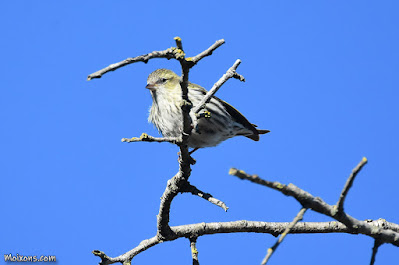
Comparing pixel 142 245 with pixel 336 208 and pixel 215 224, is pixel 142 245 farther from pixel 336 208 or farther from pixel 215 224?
pixel 336 208

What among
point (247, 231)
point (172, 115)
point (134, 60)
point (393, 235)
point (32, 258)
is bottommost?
point (393, 235)

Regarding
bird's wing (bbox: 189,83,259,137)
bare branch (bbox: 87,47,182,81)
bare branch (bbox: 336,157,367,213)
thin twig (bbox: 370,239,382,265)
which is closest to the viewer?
bare branch (bbox: 336,157,367,213)

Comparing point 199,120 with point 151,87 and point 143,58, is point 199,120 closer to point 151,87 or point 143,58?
point 151,87

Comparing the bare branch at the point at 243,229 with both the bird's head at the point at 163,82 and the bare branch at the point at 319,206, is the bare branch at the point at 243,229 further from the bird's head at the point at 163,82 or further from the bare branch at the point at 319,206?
the bird's head at the point at 163,82

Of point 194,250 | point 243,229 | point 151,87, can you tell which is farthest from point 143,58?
point 151,87

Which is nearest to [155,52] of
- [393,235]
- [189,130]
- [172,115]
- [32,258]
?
[189,130]

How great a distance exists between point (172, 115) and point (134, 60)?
337 cm

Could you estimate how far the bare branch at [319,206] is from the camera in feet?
8.20

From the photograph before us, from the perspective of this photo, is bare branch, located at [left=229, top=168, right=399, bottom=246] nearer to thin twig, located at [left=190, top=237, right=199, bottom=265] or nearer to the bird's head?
thin twig, located at [left=190, top=237, right=199, bottom=265]

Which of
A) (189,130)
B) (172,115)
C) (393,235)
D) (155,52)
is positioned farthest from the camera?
(172,115)

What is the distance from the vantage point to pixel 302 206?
2.88 metres

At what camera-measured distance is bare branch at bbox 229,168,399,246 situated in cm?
250

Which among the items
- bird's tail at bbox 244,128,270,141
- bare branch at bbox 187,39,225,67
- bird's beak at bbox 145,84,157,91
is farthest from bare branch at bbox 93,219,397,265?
bird's tail at bbox 244,128,270,141

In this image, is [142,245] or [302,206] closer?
[302,206]
